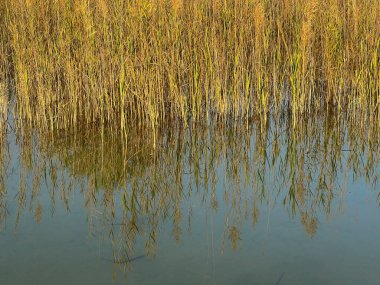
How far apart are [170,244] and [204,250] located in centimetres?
19

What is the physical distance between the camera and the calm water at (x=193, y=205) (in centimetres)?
304

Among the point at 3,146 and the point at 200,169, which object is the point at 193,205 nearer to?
the point at 200,169

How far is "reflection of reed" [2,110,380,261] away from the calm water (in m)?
0.01

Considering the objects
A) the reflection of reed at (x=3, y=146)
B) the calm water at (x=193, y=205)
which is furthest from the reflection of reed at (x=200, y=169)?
the reflection of reed at (x=3, y=146)

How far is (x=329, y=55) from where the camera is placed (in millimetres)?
5793

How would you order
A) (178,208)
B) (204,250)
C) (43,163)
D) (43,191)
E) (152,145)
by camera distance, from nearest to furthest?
(204,250) → (178,208) → (43,191) → (43,163) → (152,145)

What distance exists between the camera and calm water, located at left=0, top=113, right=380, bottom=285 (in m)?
3.04

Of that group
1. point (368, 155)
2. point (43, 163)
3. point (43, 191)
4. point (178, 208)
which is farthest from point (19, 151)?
point (368, 155)

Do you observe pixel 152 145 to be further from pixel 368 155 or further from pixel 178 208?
pixel 368 155

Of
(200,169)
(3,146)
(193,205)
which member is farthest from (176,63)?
(193,205)

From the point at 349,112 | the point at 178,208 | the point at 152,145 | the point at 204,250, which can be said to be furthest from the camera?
the point at 349,112

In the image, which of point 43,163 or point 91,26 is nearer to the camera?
point 43,163

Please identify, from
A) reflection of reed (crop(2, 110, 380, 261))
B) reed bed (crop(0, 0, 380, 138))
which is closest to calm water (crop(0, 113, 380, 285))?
reflection of reed (crop(2, 110, 380, 261))

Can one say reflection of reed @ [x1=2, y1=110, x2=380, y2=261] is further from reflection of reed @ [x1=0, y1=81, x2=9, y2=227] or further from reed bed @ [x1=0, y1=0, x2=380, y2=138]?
reed bed @ [x1=0, y1=0, x2=380, y2=138]
